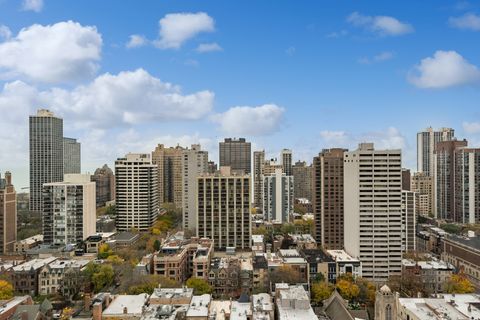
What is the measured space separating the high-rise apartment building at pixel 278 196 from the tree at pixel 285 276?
112 feet

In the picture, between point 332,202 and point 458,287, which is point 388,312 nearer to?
point 458,287

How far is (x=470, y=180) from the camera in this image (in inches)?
2709

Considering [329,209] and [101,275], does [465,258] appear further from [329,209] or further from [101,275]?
[101,275]

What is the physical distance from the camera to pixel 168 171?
100750 millimetres

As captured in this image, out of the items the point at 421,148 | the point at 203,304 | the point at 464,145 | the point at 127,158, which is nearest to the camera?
the point at 203,304

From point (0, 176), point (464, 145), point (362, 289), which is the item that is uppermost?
point (464, 145)

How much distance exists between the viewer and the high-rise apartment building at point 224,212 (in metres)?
51.8

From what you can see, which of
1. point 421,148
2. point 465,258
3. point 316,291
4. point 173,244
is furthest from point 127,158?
point 421,148

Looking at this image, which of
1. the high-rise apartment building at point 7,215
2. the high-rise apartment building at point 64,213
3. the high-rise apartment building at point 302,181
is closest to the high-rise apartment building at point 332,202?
the high-rise apartment building at point 64,213

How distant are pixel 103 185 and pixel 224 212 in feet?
191

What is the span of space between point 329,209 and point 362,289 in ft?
56.7

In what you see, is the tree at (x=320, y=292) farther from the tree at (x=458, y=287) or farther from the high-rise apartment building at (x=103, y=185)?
the high-rise apartment building at (x=103, y=185)

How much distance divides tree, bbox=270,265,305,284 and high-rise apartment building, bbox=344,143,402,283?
8.76 m

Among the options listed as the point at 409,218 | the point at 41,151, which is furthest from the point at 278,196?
the point at 41,151
